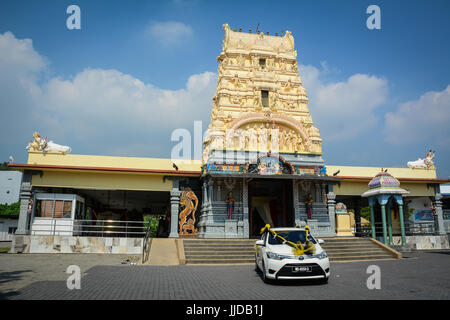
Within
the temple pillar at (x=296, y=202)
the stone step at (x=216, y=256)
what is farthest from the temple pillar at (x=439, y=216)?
the stone step at (x=216, y=256)

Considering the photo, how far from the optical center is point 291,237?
10031 millimetres

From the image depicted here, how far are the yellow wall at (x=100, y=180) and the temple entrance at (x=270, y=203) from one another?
19.1 ft

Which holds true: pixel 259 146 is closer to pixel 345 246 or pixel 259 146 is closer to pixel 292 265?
pixel 345 246

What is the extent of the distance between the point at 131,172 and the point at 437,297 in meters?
16.2

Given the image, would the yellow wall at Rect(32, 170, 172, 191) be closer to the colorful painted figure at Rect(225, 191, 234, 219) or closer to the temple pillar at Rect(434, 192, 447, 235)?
the colorful painted figure at Rect(225, 191, 234, 219)

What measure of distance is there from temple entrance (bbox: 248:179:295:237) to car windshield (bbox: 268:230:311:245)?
33.6 ft

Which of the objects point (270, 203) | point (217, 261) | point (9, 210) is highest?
point (9, 210)

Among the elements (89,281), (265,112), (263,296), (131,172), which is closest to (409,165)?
(265,112)

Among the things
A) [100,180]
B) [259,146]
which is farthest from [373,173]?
[100,180]

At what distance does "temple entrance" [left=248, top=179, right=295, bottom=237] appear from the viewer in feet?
68.9

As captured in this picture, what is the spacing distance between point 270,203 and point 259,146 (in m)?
4.46

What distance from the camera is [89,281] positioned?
8.81 meters

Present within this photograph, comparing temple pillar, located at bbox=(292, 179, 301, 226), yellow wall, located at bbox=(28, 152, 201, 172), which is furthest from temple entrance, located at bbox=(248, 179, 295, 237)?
yellow wall, located at bbox=(28, 152, 201, 172)

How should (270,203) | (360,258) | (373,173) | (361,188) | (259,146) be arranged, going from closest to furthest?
(360,258)
(259,146)
(270,203)
(361,188)
(373,173)
